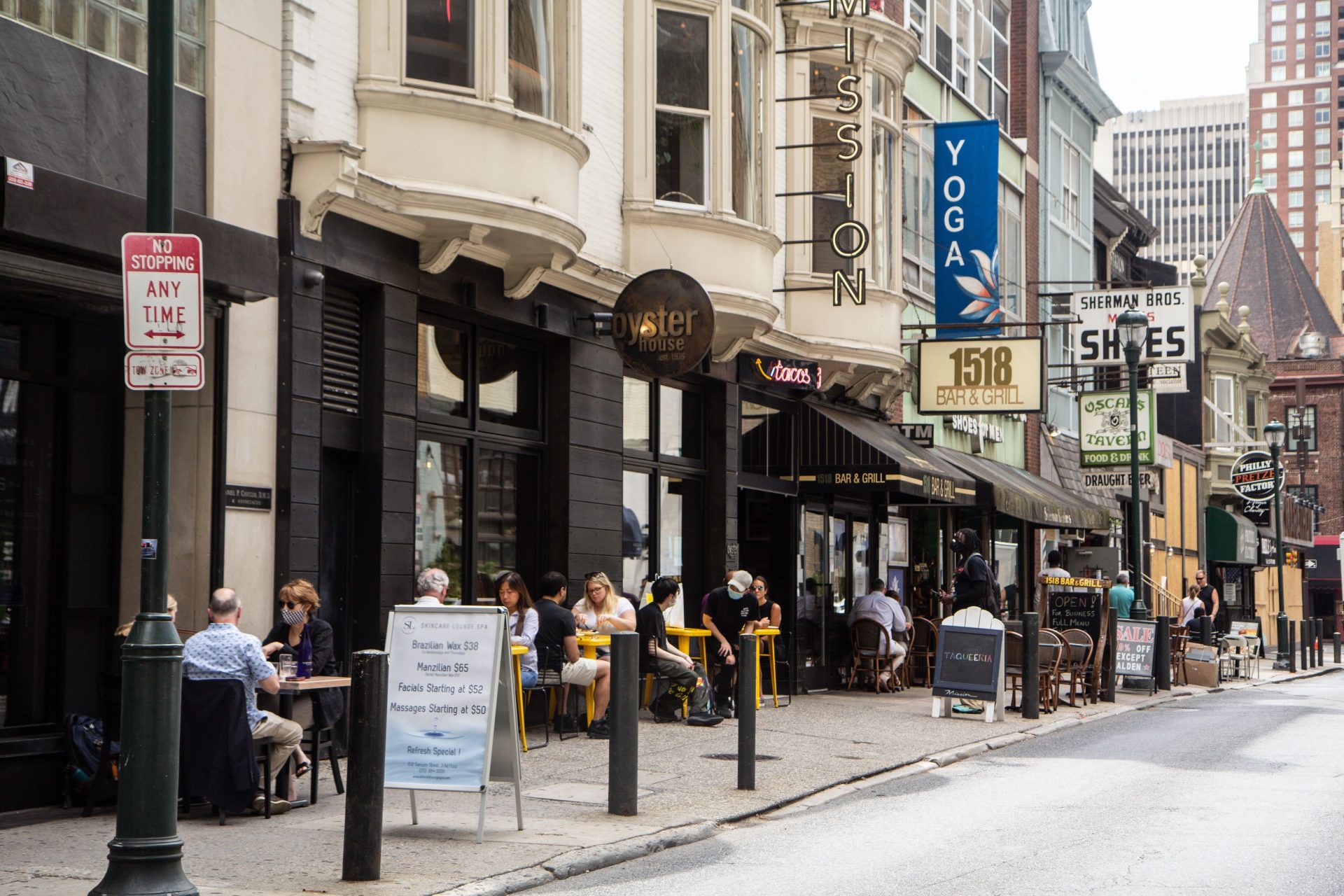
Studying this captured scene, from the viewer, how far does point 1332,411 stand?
7819 centimetres

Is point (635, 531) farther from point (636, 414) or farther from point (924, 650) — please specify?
point (924, 650)

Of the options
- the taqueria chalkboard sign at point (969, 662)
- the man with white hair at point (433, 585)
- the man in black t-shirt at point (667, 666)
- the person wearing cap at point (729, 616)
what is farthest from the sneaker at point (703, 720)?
the man with white hair at point (433, 585)

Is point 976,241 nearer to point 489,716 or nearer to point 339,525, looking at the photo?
point 339,525

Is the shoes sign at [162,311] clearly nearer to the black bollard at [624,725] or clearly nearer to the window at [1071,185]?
the black bollard at [624,725]

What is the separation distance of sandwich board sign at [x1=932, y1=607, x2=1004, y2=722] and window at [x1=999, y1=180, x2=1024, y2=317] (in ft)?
43.1

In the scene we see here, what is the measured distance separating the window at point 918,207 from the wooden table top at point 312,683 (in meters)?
15.3

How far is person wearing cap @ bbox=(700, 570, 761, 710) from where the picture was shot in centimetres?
1681

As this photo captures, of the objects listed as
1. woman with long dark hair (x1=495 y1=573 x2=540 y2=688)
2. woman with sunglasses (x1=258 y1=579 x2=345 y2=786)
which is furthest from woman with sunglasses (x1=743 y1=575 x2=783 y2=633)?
woman with sunglasses (x1=258 y1=579 x2=345 y2=786)

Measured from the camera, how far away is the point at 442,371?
14367mm

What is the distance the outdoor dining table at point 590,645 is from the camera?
14734 mm

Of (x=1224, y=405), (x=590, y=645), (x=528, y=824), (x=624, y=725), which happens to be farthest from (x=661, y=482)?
(x=1224, y=405)

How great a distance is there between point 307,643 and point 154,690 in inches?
158

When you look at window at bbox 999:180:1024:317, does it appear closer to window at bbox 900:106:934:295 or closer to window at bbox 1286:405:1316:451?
window at bbox 900:106:934:295

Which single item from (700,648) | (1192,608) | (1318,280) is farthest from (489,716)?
(1318,280)
